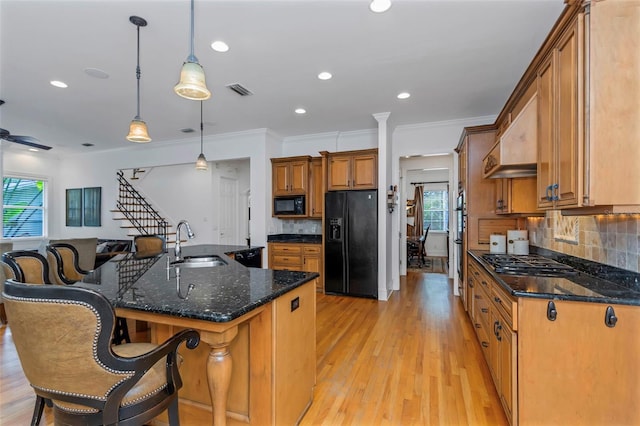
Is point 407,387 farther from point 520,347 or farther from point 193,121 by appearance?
point 193,121

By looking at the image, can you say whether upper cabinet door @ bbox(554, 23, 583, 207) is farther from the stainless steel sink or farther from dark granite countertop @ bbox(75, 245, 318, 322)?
the stainless steel sink

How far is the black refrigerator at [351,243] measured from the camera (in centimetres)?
472

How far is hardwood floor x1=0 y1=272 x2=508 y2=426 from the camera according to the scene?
1.97 m

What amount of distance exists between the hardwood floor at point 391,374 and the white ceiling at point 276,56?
2835 millimetres

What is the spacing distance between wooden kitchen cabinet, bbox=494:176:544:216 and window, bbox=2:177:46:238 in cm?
941

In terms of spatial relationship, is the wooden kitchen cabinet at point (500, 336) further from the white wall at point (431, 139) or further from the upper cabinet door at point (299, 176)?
the upper cabinet door at point (299, 176)

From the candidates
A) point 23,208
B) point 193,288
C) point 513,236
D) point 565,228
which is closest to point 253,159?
point 193,288

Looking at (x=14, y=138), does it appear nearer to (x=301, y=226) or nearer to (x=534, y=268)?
(x=301, y=226)

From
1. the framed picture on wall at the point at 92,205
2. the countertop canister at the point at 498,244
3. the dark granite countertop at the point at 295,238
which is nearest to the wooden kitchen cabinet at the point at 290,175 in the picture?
the dark granite countertop at the point at 295,238

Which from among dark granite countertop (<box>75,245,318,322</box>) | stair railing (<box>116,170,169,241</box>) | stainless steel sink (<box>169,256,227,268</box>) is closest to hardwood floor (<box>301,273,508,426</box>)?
dark granite countertop (<box>75,245,318,322</box>)

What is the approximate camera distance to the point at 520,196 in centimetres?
309

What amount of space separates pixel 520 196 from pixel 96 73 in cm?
468

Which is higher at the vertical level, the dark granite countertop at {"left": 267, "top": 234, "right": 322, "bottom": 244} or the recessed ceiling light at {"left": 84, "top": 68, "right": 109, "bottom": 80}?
the recessed ceiling light at {"left": 84, "top": 68, "right": 109, "bottom": 80}

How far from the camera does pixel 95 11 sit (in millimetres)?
2242
